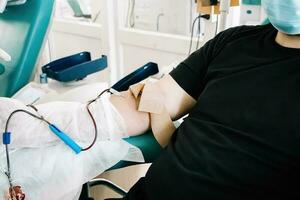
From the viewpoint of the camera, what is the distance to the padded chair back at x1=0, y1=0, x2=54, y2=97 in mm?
1637

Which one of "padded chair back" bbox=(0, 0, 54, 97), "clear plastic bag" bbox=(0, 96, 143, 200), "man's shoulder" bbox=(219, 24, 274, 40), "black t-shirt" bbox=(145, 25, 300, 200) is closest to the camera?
"black t-shirt" bbox=(145, 25, 300, 200)

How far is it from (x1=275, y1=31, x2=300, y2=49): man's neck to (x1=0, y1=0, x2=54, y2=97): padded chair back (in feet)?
3.46

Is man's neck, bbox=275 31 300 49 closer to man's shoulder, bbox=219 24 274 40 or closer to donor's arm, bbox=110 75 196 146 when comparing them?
man's shoulder, bbox=219 24 274 40

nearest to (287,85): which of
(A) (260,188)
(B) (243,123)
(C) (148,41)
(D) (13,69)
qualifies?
(B) (243,123)

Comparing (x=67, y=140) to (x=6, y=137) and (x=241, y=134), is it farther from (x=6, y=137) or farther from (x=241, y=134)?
(x=241, y=134)

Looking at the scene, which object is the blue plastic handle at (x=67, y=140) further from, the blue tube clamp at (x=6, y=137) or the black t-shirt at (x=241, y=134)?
the black t-shirt at (x=241, y=134)

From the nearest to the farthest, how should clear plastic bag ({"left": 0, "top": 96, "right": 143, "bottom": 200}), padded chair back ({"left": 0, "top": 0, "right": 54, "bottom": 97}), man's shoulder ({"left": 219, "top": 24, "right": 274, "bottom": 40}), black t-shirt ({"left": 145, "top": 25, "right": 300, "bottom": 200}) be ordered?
black t-shirt ({"left": 145, "top": 25, "right": 300, "bottom": 200})
clear plastic bag ({"left": 0, "top": 96, "right": 143, "bottom": 200})
man's shoulder ({"left": 219, "top": 24, "right": 274, "bottom": 40})
padded chair back ({"left": 0, "top": 0, "right": 54, "bottom": 97})

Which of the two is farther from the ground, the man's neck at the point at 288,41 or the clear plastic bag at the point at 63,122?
the man's neck at the point at 288,41

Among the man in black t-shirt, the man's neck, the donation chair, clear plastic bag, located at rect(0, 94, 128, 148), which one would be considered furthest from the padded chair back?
the man's neck

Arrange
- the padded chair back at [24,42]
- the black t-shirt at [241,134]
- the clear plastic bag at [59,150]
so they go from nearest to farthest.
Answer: the black t-shirt at [241,134], the clear plastic bag at [59,150], the padded chair back at [24,42]

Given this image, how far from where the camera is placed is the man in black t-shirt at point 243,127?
A: 0.88m

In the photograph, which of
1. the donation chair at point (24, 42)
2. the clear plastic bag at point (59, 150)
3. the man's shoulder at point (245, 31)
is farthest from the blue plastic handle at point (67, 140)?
the donation chair at point (24, 42)

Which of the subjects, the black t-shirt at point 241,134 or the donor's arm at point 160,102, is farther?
the donor's arm at point 160,102

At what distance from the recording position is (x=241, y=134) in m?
0.93
